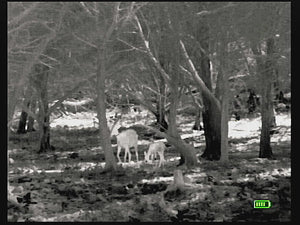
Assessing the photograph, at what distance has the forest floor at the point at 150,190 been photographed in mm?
7672

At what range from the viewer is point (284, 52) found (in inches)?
421

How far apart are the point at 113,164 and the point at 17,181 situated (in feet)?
8.77

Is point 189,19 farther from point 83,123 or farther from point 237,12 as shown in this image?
point 83,123

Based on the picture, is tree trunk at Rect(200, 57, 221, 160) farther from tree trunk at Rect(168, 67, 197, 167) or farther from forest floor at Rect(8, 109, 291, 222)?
tree trunk at Rect(168, 67, 197, 167)

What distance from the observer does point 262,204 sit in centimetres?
797

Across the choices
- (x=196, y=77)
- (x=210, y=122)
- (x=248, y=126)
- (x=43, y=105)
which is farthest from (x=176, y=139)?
(x=248, y=126)

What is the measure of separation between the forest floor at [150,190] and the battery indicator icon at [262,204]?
10 centimetres

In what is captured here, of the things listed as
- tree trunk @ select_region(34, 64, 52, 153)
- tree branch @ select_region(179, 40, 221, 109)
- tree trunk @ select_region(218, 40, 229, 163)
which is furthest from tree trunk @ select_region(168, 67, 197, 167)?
tree trunk @ select_region(34, 64, 52, 153)

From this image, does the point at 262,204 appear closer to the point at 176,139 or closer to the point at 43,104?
the point at 176,139

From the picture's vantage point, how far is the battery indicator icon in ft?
25.8

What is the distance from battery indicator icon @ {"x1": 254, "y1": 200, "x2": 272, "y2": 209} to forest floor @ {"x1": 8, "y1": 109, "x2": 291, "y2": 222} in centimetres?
10

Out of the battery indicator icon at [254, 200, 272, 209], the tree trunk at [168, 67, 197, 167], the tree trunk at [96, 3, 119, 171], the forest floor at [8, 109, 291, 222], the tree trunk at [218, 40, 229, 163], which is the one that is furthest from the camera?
the tree trunk at [168, 67, 197, 167]

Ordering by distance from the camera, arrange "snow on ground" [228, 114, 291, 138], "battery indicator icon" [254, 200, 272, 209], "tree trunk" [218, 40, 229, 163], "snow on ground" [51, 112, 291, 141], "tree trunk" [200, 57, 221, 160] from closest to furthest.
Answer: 1. "battery indicator icon" [254, 200, 272, 209]
2. "tree trunk" [218, 40, 229, 163]
3. "tree trunk" [200, 57, 221, 160]
4. "snow on ground" [228, 114, 291, 138]
5. "snow on ground" [51, 112, 291, 141]

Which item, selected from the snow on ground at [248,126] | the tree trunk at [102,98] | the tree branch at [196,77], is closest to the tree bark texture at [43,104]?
the tree trunk at [102,98]
